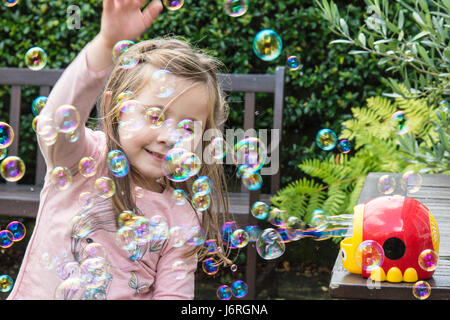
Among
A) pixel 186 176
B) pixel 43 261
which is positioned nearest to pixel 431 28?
pixel 186 176

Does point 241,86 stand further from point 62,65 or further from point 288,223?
point 62,65

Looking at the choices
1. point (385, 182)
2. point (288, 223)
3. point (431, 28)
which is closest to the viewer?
point (431, 28)

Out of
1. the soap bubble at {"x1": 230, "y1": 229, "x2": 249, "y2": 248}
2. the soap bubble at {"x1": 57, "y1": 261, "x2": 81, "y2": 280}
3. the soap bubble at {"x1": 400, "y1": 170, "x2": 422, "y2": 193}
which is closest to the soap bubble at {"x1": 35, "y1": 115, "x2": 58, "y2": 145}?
the soap bubble at {"x1": 57, "y1": 261, "x2": 81, "y2": 280}

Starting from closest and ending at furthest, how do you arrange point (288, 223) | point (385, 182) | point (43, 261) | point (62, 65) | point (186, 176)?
point (43, 261), point (186, 176), point (385, 182), point (288, 223), point (62, 65)

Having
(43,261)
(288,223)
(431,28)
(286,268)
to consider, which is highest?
(431,28)

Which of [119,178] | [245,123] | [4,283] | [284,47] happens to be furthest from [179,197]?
[284,47]

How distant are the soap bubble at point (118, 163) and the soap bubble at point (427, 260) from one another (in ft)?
2.65

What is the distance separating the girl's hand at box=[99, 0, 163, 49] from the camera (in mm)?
1451

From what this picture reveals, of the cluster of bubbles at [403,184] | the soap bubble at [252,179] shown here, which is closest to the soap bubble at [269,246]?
the soap bubble at [252,179]

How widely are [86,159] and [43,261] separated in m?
0.30

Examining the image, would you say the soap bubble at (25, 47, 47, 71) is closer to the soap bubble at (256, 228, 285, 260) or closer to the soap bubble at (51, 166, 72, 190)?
the soap bubble at (51, 166, 72, 190)

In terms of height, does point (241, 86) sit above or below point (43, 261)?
above

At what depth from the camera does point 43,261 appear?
1597 mm

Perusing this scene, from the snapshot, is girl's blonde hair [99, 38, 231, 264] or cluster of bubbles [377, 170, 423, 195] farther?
cluster of bubbles [377, 170, 423, 195]
